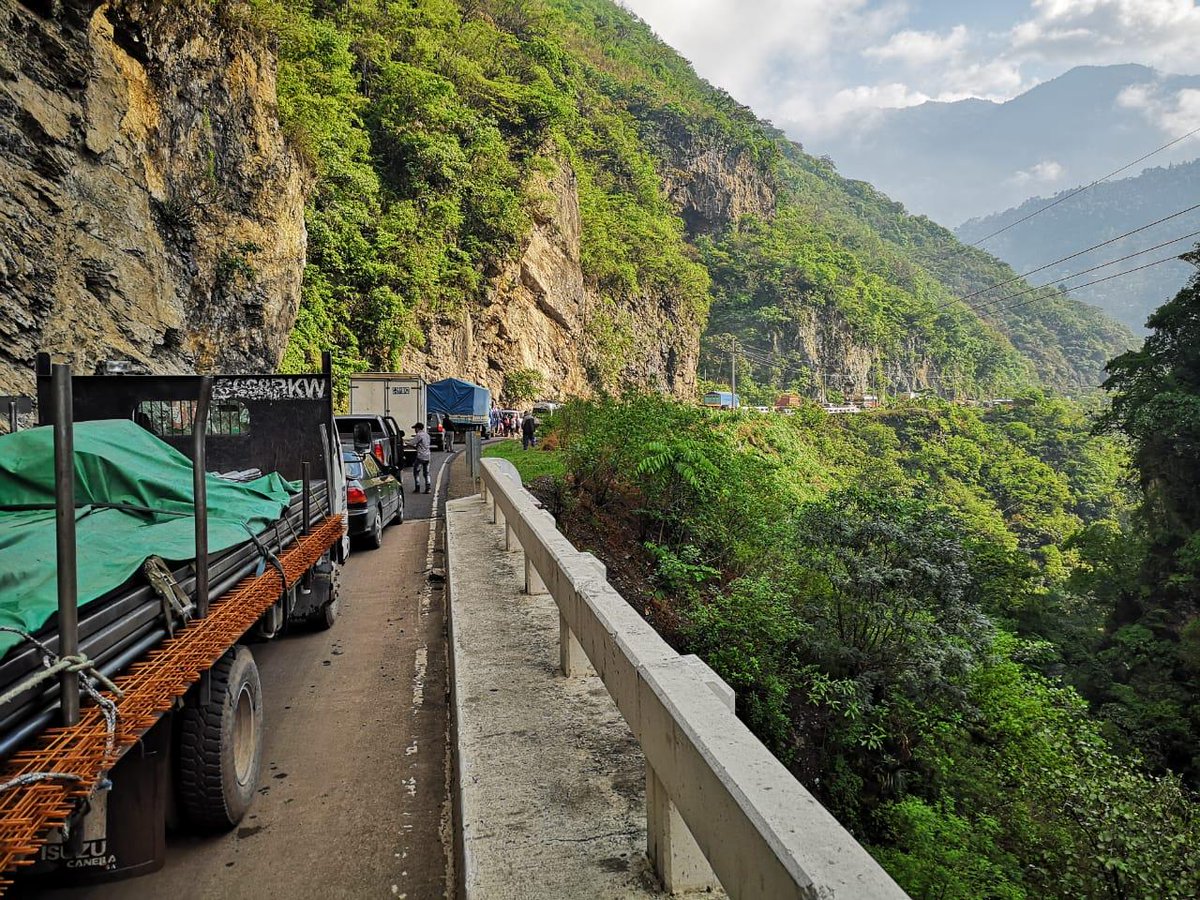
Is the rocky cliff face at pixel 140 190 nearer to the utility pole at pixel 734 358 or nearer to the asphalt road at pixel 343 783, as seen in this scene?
the asphalt road at pixel 343 783

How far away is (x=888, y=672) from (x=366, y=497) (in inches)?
277

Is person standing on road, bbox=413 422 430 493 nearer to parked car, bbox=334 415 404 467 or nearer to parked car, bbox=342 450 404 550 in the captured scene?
parked car, bbox=334 415 404 467

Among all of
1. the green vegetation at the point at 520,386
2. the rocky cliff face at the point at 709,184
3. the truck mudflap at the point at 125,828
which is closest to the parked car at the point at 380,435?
the truck mudflap at the point at 125,828

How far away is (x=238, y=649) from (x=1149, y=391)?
Answer: 27.3 metres

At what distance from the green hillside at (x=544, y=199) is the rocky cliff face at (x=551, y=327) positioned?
0.78 meters

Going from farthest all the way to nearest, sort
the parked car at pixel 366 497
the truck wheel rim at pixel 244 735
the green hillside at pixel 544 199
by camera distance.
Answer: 1. the green hillside at pixel 544 199
2. the parked car at pixel 366 497
3. the truck wheel rim at pixel 244 735

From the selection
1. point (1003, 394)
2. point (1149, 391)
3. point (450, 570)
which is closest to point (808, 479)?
point (1149, 391)

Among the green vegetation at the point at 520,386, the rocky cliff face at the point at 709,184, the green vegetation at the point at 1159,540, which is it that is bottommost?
the green vegetation at the point at 1159,540

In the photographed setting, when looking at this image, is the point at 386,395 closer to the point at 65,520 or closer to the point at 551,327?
the point at 65,520

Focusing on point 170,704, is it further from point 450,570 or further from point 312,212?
point 312,212

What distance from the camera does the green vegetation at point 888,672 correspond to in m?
5.88

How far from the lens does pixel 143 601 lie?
10.3 ft

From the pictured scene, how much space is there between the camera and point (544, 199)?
46.5 meters

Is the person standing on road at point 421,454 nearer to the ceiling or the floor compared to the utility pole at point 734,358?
nearer to the floor
